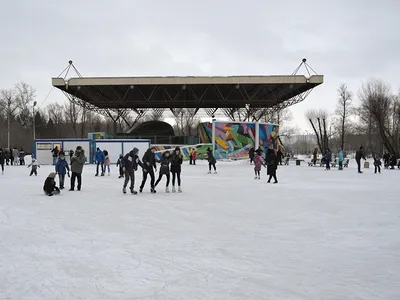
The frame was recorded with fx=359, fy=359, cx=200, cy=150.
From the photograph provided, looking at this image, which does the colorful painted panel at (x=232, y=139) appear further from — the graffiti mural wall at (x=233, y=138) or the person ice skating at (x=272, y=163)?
the person ice skating at (x=272, y=163)

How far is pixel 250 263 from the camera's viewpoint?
178 inches

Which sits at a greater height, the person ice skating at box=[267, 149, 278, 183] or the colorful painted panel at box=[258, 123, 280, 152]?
the colorful painted panel at box=[258, 123, 280, 152]

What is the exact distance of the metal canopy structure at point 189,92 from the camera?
38156mm

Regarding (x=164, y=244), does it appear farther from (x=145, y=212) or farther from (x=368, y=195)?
(x=368, y=195)

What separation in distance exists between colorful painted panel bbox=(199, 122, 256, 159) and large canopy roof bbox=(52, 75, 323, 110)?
607 cm

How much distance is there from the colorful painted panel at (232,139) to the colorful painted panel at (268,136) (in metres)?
1.07

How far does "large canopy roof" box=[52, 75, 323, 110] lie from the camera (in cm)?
3809

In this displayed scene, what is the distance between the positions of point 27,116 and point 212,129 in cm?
4178

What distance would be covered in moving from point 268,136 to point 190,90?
1168 cm

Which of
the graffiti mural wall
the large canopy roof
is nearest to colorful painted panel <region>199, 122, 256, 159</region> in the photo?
the graffiti mural wall

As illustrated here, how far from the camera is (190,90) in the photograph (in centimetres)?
4241

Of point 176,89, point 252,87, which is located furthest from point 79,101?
point 252,87

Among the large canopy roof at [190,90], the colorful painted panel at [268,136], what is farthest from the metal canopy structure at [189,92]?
the colorful painted panel at [268,136]

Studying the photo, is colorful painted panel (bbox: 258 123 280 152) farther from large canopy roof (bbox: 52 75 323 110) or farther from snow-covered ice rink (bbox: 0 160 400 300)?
snow-covered ice rink (bbox: 0 160 400 300)
